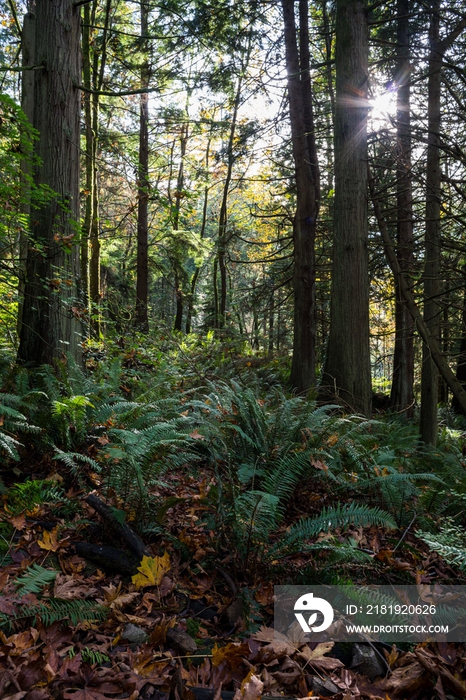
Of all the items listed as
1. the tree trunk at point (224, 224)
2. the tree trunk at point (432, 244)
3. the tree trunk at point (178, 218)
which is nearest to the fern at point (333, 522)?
the tree trunk at point (432, 244)

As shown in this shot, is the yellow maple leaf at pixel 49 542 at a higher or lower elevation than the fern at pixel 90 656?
higher

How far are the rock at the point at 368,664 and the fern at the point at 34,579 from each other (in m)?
1.62

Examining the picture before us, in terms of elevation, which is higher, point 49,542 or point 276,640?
point 49,542

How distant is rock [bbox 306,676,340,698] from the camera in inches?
71.5

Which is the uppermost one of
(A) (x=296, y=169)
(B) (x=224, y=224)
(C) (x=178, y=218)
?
(B) (x=224, y=224)

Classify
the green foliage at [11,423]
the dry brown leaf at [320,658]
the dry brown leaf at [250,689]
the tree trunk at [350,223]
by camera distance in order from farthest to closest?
1. the tree trunk at [350,223]
2. the green foliage at [11,423]
3. the dry brown leaf at [320,658]
4. the dry brown leaf at [250,689]

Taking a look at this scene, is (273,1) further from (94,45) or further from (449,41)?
(94,45)

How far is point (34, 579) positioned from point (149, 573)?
606 millimetres

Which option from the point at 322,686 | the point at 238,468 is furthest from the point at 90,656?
the point at 238,468

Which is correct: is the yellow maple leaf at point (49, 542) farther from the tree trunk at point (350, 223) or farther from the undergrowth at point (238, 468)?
the tree trunk at point (350, 223)

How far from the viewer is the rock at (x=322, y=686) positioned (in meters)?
1.82

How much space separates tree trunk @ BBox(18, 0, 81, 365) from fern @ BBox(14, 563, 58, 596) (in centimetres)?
306

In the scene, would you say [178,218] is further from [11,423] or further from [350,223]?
[11,423]

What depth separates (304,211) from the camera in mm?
7738
